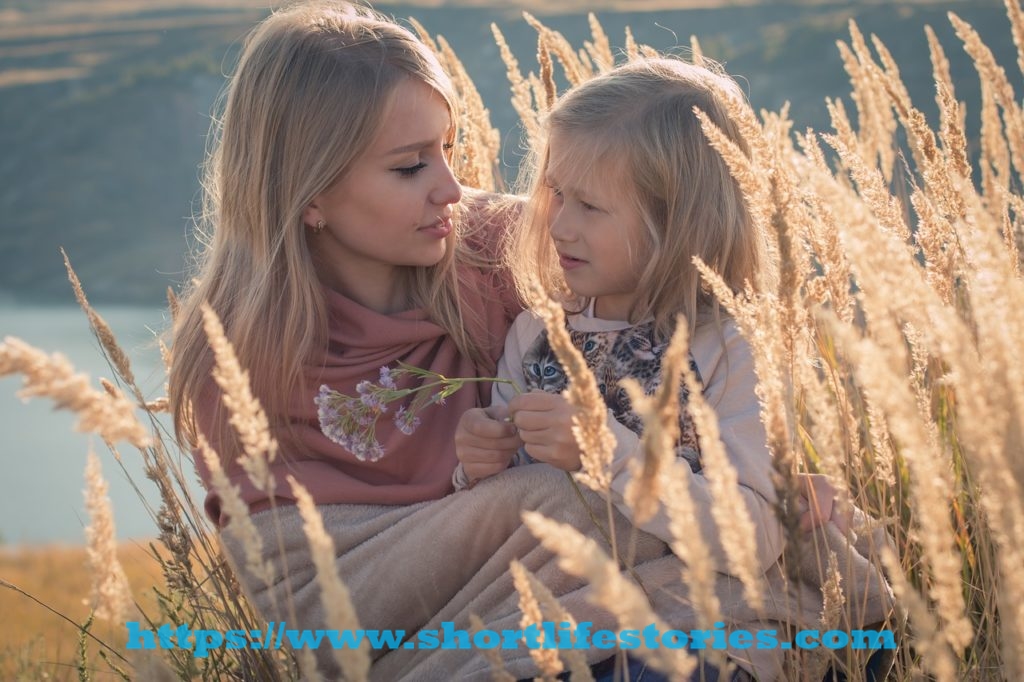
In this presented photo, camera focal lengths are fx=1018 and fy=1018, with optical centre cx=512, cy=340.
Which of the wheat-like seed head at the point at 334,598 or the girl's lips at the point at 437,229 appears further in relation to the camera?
the girl's lips at the point at 437,229

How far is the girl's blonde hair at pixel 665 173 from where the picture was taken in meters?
2.00

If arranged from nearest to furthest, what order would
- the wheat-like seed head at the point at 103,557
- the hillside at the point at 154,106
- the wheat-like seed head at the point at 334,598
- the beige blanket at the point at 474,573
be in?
the wheat-like seed head at the point at 334,598 → the wheat-like seed head at the point at 103,557 → the beige blanket at the point at 474,573 → the hillside at the point at 154,106

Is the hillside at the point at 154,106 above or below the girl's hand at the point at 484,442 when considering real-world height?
above

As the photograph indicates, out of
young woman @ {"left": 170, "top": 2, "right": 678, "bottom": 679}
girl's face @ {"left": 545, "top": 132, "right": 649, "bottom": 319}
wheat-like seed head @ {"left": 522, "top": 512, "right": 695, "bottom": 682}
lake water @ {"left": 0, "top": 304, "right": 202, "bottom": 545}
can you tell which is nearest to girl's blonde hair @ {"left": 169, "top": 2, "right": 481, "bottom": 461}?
young woman @ {"left": 170, "top": 2, "right": 678, "bottom": 679}

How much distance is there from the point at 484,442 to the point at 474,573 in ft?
0.96

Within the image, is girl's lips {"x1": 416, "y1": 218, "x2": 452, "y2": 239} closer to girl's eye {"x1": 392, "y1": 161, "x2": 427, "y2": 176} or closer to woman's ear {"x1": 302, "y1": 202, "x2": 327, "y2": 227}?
girl's eye {"x1": 392, "y1": 161, "x2": 427, "y2": 176}

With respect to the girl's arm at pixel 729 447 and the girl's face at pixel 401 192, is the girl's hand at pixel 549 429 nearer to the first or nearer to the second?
the girl's arm at pixel 729 447

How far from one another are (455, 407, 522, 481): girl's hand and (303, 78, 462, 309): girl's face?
0.54 m

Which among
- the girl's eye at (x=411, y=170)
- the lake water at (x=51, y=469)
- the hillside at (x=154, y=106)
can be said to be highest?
the hillside at (x=154, y=106)

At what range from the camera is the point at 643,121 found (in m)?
2.01

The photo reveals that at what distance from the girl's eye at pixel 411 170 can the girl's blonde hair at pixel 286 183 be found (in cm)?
9

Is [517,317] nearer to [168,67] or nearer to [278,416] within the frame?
[278,416]

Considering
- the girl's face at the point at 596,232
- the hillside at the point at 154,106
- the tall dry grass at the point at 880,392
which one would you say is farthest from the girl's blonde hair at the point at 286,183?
the hillside at the point at 154,106

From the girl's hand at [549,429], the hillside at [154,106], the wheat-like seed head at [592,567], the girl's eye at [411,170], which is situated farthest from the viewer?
the hillside at [154,106]
